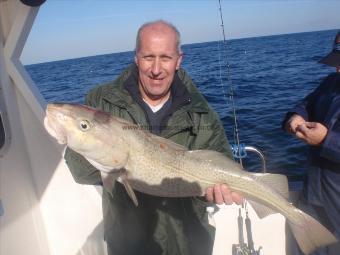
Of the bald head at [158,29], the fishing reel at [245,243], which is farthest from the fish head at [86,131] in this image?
the fishing reel at [245,243]

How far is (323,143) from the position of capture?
3514mm

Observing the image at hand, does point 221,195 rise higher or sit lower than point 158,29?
lower

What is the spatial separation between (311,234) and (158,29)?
8.11ft

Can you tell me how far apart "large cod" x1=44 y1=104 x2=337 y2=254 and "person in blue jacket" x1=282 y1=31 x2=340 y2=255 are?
0.63 m

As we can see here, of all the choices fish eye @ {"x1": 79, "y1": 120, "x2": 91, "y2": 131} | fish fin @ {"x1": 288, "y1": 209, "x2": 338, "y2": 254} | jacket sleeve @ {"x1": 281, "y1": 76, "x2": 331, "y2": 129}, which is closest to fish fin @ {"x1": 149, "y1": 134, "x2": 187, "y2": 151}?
fish eye @ {"x1": 79, "y1": 120, "x2": 91, "y2": 131}

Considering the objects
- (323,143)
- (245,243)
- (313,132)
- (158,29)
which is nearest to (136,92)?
(158,29)

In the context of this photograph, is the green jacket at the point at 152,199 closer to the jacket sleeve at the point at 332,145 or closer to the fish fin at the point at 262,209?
the fish fin at the point at 262,209

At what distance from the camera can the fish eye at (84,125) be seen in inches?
109

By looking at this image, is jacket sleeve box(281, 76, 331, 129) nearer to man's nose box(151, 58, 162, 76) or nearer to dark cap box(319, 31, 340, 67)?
dark cap box(319, 31, 340, 67)

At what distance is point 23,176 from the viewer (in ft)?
13.4

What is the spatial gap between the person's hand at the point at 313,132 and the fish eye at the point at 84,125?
2272 millimetres

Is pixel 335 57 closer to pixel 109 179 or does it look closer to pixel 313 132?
pixel 313 132

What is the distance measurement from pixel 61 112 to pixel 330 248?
366cm

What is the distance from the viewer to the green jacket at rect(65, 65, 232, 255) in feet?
10.6
